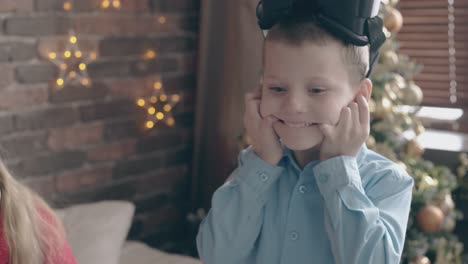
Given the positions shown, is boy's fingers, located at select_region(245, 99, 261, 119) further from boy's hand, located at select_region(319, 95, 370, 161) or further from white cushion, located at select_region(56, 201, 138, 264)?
white cushion, located at select_region(56, 201, 138, 264)

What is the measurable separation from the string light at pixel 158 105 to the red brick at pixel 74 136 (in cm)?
24

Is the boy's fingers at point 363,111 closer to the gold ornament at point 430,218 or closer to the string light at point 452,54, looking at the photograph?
the gold ornament at point 430,218

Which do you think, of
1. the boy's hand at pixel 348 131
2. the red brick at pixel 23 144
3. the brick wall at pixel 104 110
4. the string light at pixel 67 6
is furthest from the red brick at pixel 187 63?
the boy's hand at pixel 348 131

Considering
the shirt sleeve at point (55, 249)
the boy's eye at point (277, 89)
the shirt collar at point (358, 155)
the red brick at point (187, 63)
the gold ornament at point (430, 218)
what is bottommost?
the gold ornament at point (430, 218)

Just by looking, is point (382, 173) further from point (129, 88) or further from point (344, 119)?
point (129, 88)

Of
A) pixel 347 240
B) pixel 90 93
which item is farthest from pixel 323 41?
pixel 90 93

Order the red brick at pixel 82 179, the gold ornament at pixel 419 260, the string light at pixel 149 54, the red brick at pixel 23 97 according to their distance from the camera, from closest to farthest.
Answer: the red brick at pixel 23 97
the gold ornament at pixel 419 260
the red brick at pixel 82 179
the string light at pixel 149 54

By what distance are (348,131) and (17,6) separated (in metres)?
1.39

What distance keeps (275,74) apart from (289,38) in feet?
0.22

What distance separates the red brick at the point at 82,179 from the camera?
246cm

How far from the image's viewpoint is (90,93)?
8.27ft

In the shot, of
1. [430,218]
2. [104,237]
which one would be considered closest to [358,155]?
[104,237]

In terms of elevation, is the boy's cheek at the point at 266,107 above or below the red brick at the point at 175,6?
below

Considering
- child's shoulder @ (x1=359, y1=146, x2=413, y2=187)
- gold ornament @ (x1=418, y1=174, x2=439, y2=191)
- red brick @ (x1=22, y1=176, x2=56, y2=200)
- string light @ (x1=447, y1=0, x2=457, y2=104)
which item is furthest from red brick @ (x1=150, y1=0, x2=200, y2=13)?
child's shoulder @ (x1=359, y1=146, x2=413, y2=187)
